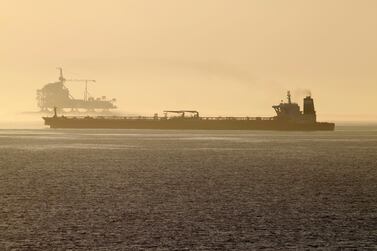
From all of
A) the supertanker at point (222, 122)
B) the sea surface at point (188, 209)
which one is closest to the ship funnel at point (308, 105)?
the supertanker at point (222, 122)

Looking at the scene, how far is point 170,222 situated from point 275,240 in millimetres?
4957

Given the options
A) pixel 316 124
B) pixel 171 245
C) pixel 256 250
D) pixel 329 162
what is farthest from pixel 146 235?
pixel 316 124

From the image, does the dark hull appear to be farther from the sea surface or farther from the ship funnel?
the sea surface

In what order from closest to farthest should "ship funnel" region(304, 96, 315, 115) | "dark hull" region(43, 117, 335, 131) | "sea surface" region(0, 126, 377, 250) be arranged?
"sea surface" region(0, 126, 377, 250) → "ship funnel" region(304, 96, 315, 115) → "dark hull" region(43, 117, 335, 131)

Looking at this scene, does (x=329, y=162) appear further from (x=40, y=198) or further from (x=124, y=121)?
(x=124, y=121)

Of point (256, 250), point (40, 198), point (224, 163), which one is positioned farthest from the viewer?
point (224, 163)

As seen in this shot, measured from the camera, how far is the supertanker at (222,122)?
156m

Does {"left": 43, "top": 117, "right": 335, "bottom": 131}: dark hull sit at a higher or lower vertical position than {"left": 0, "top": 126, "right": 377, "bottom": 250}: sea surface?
higher

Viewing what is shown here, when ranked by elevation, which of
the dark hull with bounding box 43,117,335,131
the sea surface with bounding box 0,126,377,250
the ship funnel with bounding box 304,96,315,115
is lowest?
the sea surface with bounding box 0,126,377,250

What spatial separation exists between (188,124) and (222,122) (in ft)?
29.7

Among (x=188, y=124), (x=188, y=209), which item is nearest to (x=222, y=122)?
(x=188, y=124)

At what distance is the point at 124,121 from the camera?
184m

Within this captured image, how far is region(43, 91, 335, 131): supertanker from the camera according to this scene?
15625 centimetres

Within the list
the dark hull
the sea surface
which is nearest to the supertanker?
the dark hull
